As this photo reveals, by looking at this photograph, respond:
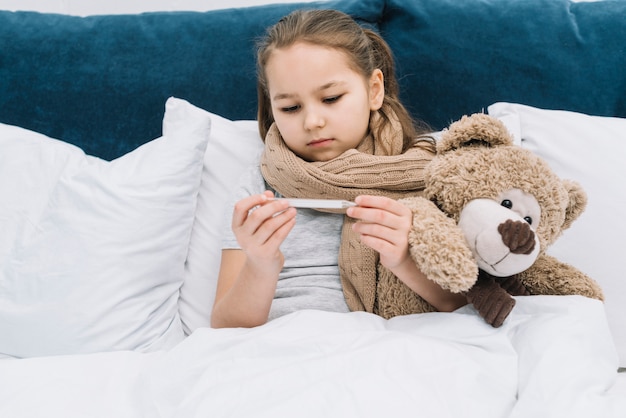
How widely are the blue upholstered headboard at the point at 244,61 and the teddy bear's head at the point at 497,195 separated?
46 centimetres

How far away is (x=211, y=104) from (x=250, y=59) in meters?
0.13

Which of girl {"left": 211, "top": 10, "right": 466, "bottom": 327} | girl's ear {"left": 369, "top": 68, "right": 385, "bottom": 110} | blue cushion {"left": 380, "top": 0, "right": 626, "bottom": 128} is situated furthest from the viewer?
blue cushion {"left": 380, "top": 0, "right": 626, "bottom": 128}

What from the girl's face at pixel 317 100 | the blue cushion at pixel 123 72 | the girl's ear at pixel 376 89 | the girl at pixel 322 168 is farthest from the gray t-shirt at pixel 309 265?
the blue cushion at pixel 123 72

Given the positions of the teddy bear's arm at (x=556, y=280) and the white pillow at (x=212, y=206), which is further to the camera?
the white pillow at (x=212, y=206)

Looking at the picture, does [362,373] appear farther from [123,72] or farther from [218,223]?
[123,72]

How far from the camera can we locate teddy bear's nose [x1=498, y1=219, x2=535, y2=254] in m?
0.66

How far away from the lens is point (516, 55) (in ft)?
3.90

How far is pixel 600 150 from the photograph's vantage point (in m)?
1.05

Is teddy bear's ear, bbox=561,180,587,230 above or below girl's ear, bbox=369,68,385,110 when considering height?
below

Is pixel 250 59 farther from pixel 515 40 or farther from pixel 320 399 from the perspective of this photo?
pixel 320 399

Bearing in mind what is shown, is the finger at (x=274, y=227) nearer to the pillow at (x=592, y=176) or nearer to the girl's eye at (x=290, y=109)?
the girl's eye at (x=290, y=109)

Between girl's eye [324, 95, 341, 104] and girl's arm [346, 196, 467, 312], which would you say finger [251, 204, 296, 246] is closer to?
girl's arm [346, 196, 467, 312]

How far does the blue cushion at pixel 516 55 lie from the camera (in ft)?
3.88

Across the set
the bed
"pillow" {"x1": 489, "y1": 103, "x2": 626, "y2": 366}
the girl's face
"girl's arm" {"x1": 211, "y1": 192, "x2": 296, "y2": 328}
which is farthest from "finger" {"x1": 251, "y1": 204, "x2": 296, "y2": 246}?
"pillow" {"x1": 489, "y1": 103, "x2": 626, "y2": 366}
